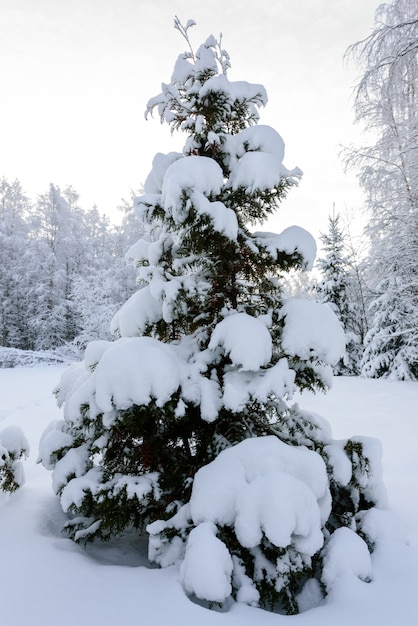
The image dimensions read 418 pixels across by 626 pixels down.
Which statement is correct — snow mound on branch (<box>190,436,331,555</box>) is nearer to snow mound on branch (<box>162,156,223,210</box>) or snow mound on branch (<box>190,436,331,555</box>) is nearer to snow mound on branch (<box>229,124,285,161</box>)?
snow mound on branch (<box>162,156,223,210</box>)

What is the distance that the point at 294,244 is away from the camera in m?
2.74

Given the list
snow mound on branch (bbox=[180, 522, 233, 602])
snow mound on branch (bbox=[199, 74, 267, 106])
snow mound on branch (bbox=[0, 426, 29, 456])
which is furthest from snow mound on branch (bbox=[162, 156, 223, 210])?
snow mound on branch (bbox=[0, 426, 29, 456])

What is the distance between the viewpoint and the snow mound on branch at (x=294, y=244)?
274 centimetres

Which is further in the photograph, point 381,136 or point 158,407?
point 381,136

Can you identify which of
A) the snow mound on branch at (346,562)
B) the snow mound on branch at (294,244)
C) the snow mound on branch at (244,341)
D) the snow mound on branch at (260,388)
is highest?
the snow mound on branch at (294,244)

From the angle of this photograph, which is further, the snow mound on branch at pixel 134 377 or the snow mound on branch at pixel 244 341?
the snow mound on branch at pixel 244 341

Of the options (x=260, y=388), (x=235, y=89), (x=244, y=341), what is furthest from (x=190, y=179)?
(x=260, y=388)

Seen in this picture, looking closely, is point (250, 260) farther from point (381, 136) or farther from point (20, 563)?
point (381, 136)

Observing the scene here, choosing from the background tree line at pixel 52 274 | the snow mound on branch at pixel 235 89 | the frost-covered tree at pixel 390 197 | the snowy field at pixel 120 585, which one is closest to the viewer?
the snowy field at pixel 120 585

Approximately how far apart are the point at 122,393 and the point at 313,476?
137 cm

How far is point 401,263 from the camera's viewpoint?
9914mm

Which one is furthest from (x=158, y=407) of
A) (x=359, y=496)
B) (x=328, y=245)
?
(x=328, y=245)

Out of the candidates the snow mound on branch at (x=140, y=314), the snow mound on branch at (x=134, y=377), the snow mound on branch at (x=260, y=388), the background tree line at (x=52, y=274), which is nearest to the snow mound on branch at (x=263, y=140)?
the snow mound on branch at (x=140, y=314)

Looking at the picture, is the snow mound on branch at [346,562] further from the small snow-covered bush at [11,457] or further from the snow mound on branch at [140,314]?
the small snow-covered bush at [11,457]
